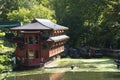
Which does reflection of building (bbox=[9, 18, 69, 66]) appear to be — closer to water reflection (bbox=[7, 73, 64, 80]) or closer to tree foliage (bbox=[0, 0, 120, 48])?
water reflection (bbox=[7, 73, 64, 80])

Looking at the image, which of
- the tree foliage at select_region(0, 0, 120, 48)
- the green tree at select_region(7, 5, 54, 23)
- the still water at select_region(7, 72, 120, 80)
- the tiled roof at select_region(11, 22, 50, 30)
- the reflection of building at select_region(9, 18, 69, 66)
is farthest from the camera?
the green tree at select_region(7, 5, 54, 23)

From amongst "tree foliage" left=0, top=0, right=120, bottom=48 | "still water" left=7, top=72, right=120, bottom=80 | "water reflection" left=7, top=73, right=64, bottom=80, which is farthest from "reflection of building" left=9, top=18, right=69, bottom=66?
"tree foliage" left=0, top=0, right=120, bottom=48

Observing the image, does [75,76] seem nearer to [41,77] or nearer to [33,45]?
[41,77]

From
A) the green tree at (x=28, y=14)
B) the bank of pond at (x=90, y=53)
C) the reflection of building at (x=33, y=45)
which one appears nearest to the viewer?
the reflection of building at (x=33, y=45)

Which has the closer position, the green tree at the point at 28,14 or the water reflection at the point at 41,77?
the water reflection at the point at 41,77

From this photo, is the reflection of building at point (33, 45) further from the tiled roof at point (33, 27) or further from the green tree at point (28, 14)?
the green tree at point (28, 14)

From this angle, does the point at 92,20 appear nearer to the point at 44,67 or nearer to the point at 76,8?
the point at 76,8

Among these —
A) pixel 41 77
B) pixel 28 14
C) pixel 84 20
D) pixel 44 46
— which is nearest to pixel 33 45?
pixel 44 46

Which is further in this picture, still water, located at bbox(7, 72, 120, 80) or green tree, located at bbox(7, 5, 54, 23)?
green tree, located at bbox(7, 5, 54, 23)

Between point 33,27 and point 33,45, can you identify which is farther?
point 33,27

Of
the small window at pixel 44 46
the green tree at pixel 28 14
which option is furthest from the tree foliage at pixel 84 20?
the small window at pixel 44 46

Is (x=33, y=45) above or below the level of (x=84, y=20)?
below

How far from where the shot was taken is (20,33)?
37500mm

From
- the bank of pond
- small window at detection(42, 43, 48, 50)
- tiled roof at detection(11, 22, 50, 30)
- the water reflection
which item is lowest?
the bank of pond
